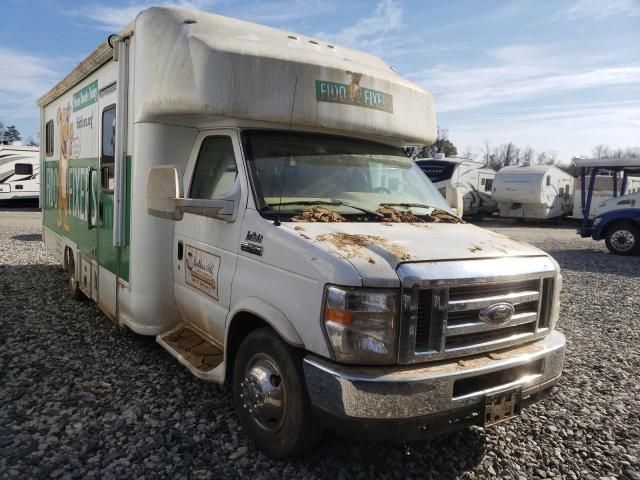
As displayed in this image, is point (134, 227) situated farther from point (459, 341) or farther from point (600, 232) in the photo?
point (600, 232)

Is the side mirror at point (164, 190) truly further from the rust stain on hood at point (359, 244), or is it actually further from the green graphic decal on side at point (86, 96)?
the green graphic decal on side at point (86, 96)

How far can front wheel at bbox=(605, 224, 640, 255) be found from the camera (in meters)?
14.4

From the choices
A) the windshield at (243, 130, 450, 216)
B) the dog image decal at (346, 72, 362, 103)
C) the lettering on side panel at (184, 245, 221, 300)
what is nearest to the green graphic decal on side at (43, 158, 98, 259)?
the lettering on side panel at (184, 245, 221, 300)

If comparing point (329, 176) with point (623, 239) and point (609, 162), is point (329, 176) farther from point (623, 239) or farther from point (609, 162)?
point (623, 239)

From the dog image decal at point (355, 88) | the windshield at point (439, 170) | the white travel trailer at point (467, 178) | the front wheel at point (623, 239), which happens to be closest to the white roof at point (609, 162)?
the front wheel at point (623, 239)

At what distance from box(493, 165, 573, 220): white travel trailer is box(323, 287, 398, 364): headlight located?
77.2ft

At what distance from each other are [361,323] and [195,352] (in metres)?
1.89

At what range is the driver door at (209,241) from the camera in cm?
376

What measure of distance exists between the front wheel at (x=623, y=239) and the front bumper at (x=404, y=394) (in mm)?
13576

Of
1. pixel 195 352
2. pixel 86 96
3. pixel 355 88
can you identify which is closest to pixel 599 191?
pixel 355 88

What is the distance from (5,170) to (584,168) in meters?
20.9

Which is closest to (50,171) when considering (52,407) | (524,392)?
(52,407)

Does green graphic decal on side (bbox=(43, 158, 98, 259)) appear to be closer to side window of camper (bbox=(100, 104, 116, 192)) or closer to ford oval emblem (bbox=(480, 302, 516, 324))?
side window of camper (bbox=(100, 104, 116, 192))

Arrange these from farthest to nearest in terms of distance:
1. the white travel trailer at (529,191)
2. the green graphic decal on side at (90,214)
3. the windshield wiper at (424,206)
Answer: the white travel trailer at (529,191), the green graphic decal on side at (90,214), the windshield wiper at (424,206)
